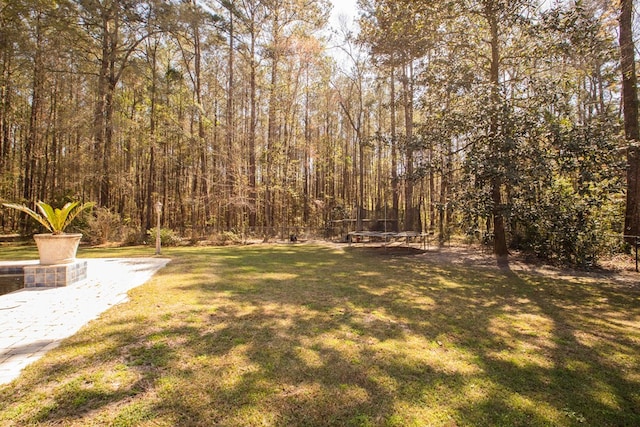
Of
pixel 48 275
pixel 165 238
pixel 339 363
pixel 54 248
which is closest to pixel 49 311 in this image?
pixel 48 275

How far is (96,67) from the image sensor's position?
16703 mm

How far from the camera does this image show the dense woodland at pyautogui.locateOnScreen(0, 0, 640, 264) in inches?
296

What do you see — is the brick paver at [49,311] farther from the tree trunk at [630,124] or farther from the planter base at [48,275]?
the tree trunk at [630,124]

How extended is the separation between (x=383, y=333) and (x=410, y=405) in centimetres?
132

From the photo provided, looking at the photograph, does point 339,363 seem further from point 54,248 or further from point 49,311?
point 54,248

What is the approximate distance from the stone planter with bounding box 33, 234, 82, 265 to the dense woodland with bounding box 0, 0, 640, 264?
8664mm

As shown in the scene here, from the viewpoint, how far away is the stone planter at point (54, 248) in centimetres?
539

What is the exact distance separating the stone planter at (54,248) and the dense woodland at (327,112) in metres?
8.66

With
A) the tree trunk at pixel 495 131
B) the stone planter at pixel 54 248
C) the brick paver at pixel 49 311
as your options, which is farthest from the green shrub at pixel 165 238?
the tree trunk at pixel 495 131

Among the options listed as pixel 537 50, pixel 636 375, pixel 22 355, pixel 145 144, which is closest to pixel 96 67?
pixel 145 144

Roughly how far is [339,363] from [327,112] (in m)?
24.2

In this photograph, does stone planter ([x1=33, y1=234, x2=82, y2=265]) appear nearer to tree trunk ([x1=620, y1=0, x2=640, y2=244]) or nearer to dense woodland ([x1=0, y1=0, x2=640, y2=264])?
dense woodland ([x1=0, y1=0, x2=640, y2=264])

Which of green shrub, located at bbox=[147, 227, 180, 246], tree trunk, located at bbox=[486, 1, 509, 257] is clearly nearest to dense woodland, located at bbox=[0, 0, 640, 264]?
tree trunk, located at bbox=[486, 1, 509, 257]

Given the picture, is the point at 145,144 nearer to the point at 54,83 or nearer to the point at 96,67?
the point at 96,67
